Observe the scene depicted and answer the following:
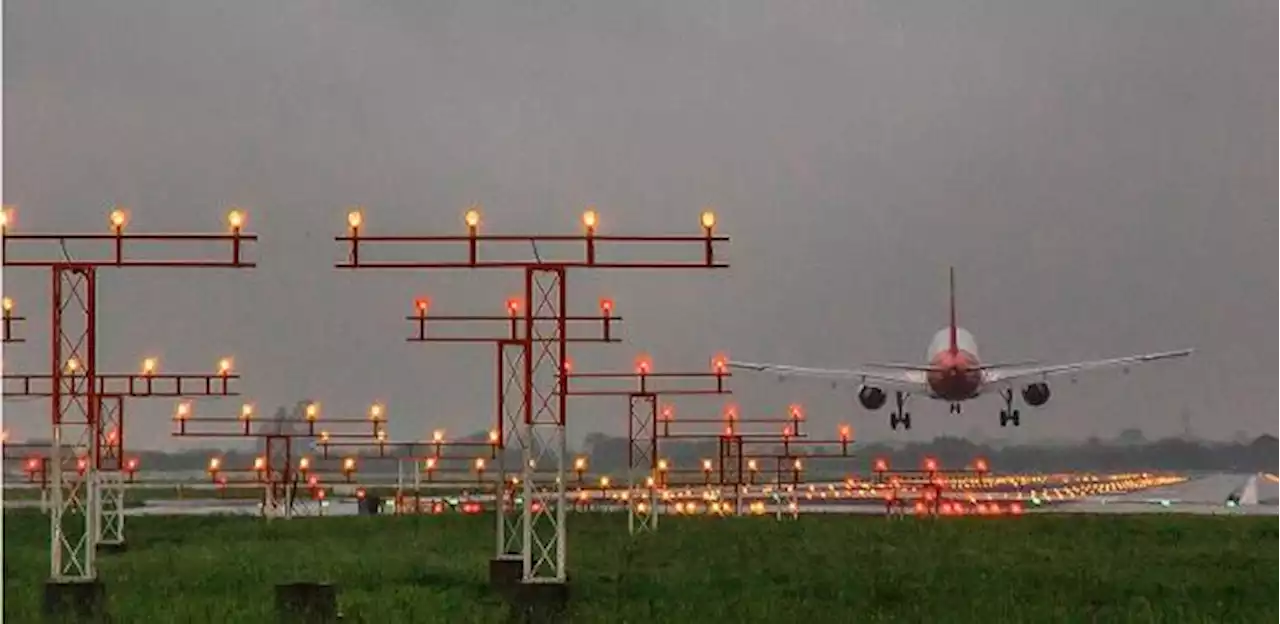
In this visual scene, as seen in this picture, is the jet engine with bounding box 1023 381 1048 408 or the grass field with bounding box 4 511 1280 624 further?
the jet engine with bounding box 1023 381 1048 408

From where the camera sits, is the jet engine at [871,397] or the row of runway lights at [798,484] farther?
the jet engine at [871,397]

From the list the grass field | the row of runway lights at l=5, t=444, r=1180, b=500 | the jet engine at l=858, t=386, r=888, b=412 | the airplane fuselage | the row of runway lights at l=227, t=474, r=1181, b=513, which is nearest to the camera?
the grass field

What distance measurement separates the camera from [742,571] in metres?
37.5

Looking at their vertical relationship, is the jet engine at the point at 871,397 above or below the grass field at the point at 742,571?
above

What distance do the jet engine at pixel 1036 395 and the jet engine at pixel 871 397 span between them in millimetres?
7998

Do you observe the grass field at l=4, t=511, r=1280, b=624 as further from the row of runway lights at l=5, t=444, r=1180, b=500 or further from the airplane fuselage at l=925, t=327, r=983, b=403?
the airplane fuselage at l=925, t=327, r=983, b=403

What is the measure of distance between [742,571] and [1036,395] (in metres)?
60.1

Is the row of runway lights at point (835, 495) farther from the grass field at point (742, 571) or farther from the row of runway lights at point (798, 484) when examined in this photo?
the grass field at point (742, 571)

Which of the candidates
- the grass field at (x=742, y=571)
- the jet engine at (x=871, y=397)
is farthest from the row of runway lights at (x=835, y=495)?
the grass field at (x=742, y=571)

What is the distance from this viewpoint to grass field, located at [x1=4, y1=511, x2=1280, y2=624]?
96.3 feet

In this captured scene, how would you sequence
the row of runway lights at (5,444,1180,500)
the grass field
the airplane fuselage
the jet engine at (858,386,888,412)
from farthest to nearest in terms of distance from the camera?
1. the jet engine at (858,386,888,412)
2. the airplane fuselage
3. the row of runway lights at (5,444,1180,500)
4. the grass field

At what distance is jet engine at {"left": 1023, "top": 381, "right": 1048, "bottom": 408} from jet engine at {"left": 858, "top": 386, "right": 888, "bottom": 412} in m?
8.00

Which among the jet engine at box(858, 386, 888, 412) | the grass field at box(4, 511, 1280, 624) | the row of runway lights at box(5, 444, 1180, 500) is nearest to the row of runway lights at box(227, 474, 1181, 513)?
the row of runway lights at box(5, 444, 1180, 500)

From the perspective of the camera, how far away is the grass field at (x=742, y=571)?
29.4 m
